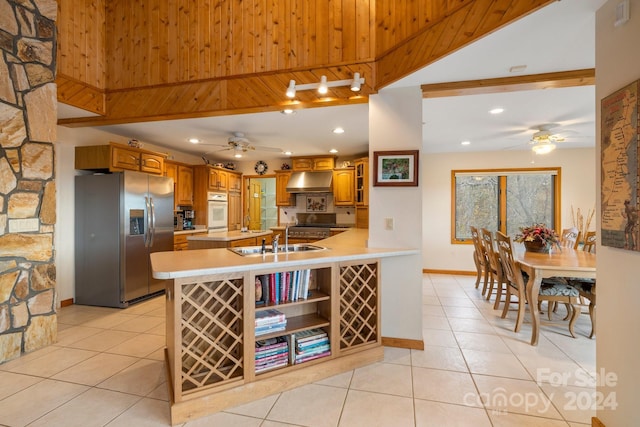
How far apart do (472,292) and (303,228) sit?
3.31 metres

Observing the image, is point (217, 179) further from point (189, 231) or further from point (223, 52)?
point (223, 52)

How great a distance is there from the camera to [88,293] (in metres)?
3.99

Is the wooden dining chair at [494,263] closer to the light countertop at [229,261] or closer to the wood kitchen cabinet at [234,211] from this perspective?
the light countertop at [229,261]

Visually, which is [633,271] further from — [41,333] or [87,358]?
[41,333]

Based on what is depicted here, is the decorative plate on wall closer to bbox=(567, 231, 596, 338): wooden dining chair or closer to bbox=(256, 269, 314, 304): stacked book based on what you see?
bbox=(256, 269, 314, 304): stacked book

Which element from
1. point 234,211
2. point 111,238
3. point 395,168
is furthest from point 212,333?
point 234,211

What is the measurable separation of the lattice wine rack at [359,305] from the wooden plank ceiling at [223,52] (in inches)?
67.0

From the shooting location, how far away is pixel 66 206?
13.0 ft

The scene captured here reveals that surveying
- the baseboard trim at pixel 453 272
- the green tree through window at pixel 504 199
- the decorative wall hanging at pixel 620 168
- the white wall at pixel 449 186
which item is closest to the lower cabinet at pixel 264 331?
the decorative wall hanging at pixel 620 168

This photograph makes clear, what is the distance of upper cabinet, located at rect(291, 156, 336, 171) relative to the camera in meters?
6.15

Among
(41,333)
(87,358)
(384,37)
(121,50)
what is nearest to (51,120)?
(121,50)

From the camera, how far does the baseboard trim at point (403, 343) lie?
2736 mm

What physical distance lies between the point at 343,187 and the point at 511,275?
3.43 meters

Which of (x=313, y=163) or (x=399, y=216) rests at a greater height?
(x=313, y=163)
